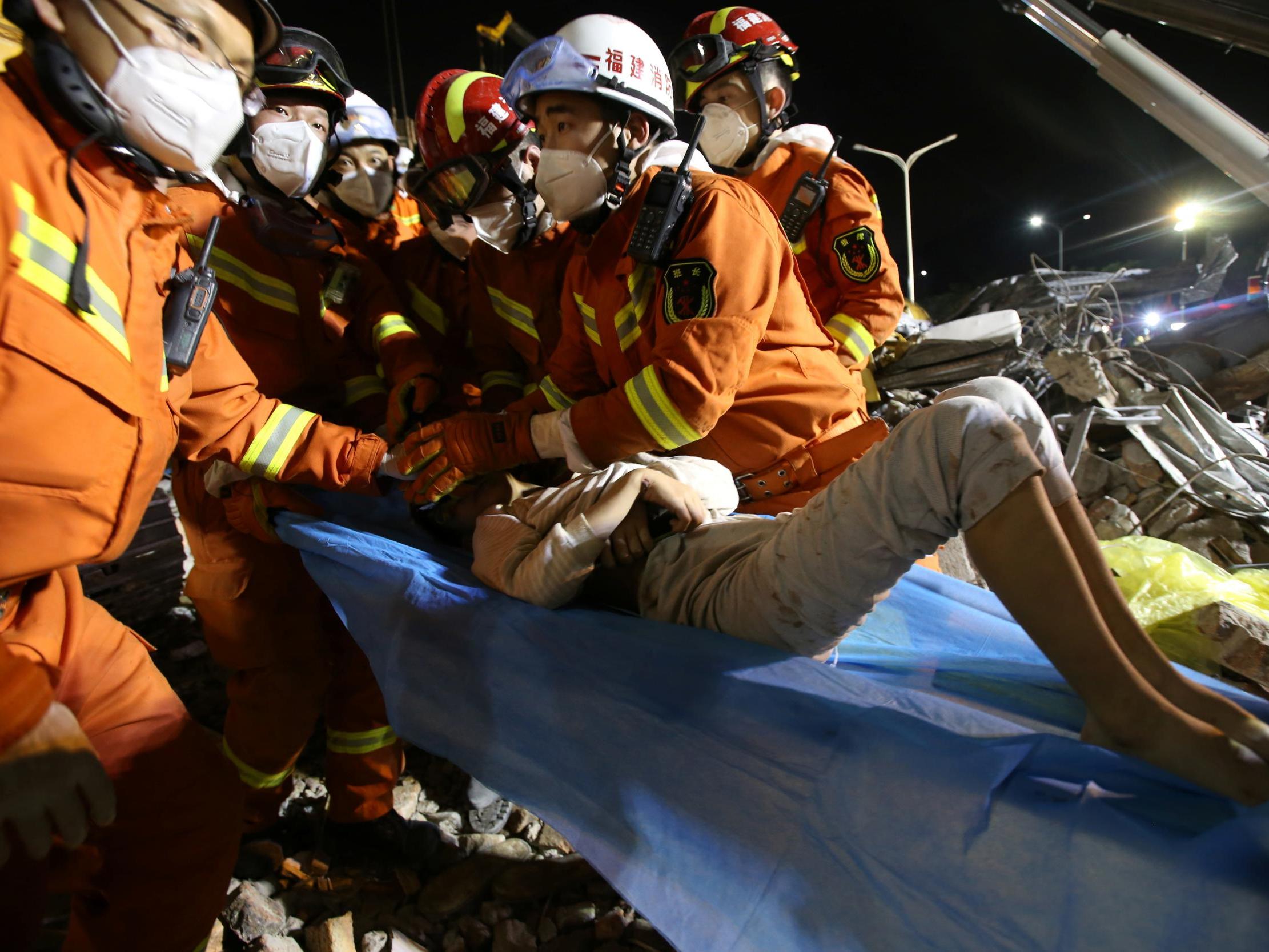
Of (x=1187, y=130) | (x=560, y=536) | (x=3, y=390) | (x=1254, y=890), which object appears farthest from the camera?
(x=1187, y=130)

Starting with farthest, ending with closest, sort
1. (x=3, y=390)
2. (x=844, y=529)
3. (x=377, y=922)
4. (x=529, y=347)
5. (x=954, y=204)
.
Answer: (x=954, y=204) → (x=529, y=347) → (x=377, y=922) → (x=844, y=529) → (x=3, y=390)

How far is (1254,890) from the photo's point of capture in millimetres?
671

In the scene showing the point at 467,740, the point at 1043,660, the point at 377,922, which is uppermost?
the point at 1043,660

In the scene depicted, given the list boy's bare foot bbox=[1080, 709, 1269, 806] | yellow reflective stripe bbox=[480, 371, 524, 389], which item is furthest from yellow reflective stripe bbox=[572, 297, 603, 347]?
boy's bare foot bbox=[1080, 709, 1269, 806]

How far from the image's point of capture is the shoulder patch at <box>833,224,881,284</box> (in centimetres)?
292

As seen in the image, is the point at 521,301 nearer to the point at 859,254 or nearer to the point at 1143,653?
the point at 859,254

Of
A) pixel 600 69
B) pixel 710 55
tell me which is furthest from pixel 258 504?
pixel 710 55

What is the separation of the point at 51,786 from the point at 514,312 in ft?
6.87

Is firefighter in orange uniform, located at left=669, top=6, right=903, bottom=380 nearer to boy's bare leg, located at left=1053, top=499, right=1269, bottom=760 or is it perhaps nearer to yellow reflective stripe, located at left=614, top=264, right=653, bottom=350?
yellow reflective stripe, located at left=614, top=264, right=653, bottom=350

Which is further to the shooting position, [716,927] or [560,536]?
[560,536]

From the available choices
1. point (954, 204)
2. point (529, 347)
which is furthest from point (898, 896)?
point (954, 204)

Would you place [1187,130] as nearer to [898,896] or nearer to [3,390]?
[898,896]

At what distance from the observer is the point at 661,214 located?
1759 mm

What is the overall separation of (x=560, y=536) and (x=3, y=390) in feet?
3.37
